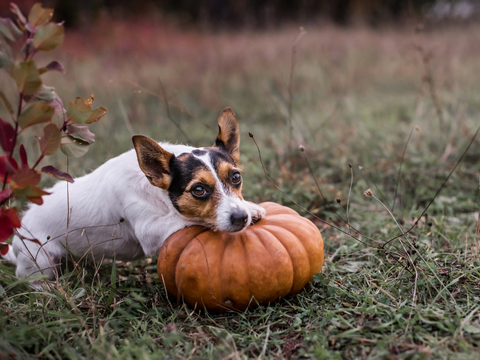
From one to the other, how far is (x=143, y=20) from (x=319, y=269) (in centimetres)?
1605

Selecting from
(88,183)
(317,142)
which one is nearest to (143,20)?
(317,142)

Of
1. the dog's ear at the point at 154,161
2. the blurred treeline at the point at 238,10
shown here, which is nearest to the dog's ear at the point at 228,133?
the dog's ear at the point at 154,161

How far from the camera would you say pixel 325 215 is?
392 cm

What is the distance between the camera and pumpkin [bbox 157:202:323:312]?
2.30 m

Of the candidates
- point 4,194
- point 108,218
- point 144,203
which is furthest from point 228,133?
point 4,194

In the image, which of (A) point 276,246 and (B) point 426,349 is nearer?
(B) point 426,349

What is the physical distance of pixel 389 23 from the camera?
10914mm

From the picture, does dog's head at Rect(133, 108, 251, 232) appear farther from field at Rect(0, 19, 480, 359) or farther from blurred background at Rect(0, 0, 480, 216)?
blurred background at Rect(0, 0, 480, 216)

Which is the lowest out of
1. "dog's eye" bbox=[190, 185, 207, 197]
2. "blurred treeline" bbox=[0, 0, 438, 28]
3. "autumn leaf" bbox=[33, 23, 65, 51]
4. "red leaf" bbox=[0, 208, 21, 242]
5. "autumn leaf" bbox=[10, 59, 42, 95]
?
"dog's eye" bbox=[190, 185, 207, 197]

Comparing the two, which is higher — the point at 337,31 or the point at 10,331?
the point at 337,31

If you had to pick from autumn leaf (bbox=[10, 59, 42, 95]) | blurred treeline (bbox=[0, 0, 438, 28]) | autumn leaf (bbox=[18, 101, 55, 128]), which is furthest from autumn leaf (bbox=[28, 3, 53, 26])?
blurred treeline (bbox=[0, 0, 438, 28])

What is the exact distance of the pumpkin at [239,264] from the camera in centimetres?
230

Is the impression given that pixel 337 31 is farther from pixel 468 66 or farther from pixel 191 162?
pixel 191 162

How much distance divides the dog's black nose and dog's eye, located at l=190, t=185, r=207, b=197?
0.85 feet
